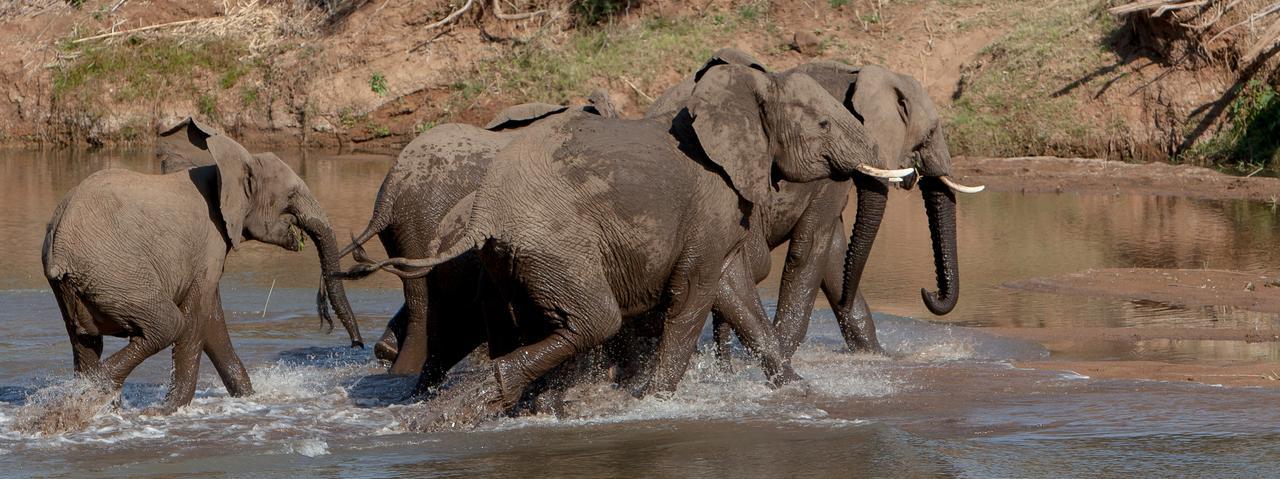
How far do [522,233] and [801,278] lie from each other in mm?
2913

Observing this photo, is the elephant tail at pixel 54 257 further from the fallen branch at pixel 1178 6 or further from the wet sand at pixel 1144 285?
the fallen branch at pixel 1178 6

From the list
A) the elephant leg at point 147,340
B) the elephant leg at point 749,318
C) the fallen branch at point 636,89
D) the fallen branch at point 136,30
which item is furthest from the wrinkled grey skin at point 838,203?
the fallen branch at point 136,30

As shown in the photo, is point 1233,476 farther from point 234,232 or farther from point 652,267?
point 234,232

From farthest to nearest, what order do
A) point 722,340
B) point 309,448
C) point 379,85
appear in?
point 379,85 → point 722,340 → point 309,448

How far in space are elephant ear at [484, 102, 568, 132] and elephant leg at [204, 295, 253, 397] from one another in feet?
6.02

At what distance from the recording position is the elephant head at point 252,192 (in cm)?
835

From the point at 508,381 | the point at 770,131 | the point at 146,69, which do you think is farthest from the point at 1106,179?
the point at 146,69

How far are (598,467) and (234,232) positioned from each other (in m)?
2.55

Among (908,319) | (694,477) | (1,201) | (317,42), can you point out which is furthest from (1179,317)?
(317,42)

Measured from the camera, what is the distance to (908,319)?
459 inches

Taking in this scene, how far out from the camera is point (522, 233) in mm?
7379

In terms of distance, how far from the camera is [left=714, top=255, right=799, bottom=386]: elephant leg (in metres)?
8.21

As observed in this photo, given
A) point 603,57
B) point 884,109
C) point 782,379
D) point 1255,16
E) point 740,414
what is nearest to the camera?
point 740,414

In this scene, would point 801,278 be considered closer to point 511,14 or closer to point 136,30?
point 511,14
